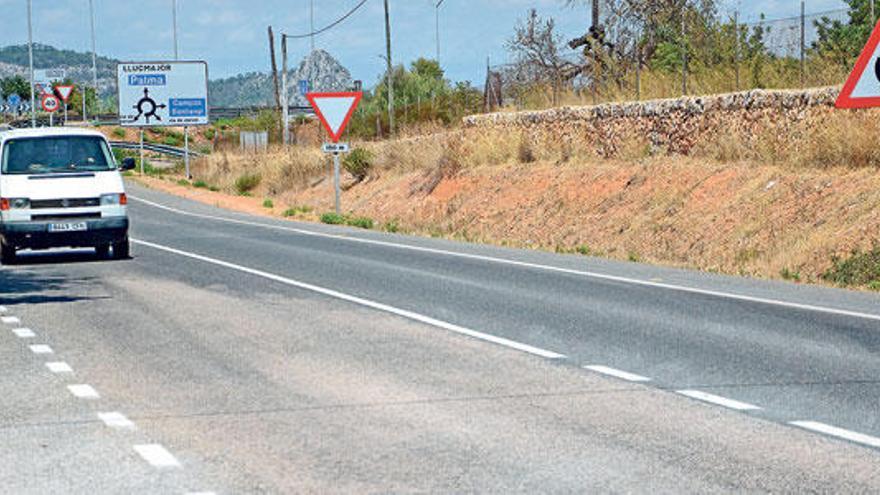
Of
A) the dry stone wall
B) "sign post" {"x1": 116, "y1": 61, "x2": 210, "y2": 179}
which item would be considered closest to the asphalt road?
the dry stone wall

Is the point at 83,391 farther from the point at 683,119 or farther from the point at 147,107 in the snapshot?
the point at 147,107

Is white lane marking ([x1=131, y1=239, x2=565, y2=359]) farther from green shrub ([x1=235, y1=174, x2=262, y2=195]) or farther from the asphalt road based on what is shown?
green shrub ([x1=235, y1=174, x2=262, y2=195])

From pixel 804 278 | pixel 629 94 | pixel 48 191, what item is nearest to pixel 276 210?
pixel 629 94

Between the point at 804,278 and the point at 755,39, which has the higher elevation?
the point at 755,39

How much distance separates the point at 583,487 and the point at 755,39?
25.9 metres

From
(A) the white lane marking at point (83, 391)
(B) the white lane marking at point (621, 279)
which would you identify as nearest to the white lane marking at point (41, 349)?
(A) the white lane marking at point (83, 391)

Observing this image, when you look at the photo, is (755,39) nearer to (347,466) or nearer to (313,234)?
(313,234)

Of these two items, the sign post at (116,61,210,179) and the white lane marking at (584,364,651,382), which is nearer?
the white lane marking at (584,364,651,382)

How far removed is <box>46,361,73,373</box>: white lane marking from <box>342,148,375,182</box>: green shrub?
38594 millimetres

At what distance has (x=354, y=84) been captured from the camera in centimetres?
7819

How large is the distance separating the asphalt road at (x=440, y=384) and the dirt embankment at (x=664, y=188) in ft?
15.4

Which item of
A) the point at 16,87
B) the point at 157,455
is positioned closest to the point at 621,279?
the point at 157,455

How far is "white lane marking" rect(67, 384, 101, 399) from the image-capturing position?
9750 millimetres

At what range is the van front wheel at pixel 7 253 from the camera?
72.1 feet
